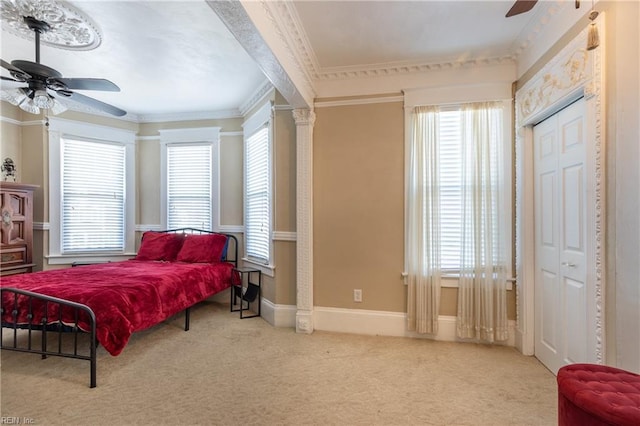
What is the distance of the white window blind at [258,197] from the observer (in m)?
3.69

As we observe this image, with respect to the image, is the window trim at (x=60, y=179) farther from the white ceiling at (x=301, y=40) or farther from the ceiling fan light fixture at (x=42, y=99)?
the ceiling fan light fixture at (x=42, y=99)

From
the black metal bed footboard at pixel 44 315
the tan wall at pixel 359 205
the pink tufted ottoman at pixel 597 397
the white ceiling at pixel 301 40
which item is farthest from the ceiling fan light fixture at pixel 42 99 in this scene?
the pink tufted ottoman at pixel 597 397

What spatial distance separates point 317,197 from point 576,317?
2375mm

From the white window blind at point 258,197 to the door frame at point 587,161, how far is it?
2.60m

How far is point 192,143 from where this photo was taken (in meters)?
4.59

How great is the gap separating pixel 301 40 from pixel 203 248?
285 cm

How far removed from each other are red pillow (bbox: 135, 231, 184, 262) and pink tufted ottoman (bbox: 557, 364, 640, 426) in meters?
4.24

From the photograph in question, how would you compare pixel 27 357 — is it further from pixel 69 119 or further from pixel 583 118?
pixel 583 118

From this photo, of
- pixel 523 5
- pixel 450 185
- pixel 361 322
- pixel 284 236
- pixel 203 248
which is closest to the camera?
pixel 523 5

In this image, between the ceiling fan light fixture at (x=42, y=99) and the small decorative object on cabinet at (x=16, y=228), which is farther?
the small decorative object on cabinet at (x=16, y=228)

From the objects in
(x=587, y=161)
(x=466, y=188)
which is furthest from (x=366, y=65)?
(x=587, y=161)

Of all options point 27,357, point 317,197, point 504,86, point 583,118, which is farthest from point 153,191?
point 583,118

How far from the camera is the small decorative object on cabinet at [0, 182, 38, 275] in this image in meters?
3.63

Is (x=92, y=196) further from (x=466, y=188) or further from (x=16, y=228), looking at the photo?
(x=466, y=188)
